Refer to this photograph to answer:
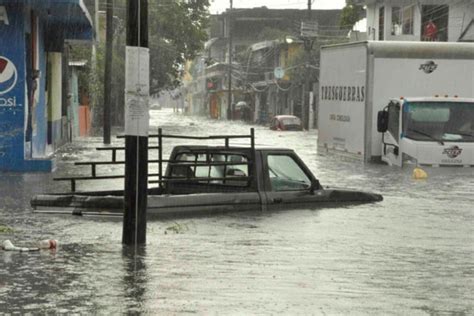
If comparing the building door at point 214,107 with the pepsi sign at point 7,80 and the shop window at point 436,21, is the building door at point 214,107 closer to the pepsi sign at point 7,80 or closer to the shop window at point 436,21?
the shop window at point 436,21

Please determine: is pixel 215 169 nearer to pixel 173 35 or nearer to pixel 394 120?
pixel 394 120

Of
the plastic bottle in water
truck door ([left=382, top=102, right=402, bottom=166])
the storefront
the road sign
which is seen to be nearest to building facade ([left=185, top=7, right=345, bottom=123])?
the road sign

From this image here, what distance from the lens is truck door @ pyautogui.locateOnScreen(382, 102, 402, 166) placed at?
28453mm

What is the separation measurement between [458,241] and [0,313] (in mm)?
7253

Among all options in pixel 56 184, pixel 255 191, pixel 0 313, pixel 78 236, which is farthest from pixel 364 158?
pixel 0 313

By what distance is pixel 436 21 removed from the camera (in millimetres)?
61281

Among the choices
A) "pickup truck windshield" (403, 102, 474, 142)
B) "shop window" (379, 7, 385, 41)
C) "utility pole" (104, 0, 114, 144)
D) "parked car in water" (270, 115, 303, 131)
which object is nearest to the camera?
"pickup truck windshield" (403, 102, 474, 142)

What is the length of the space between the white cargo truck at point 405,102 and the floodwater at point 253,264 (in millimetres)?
9787

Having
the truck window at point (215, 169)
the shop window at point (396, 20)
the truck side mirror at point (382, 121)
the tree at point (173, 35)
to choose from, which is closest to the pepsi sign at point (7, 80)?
the truck window at point (215, 169)

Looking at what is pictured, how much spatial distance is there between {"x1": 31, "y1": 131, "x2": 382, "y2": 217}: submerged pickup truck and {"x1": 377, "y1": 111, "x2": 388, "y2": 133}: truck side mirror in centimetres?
1228

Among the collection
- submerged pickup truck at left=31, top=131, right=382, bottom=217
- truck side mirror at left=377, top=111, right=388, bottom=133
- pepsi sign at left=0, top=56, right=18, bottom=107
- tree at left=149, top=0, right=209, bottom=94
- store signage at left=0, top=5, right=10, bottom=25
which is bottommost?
submerged pickup truck at left=31, top=131, right=382, bottom=217

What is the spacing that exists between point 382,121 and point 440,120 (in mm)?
1502

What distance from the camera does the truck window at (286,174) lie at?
52.3ft

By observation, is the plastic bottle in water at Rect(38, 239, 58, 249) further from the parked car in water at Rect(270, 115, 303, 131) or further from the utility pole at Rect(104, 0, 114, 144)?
the parked car in water at Rect(270, 115, 303, 131)
